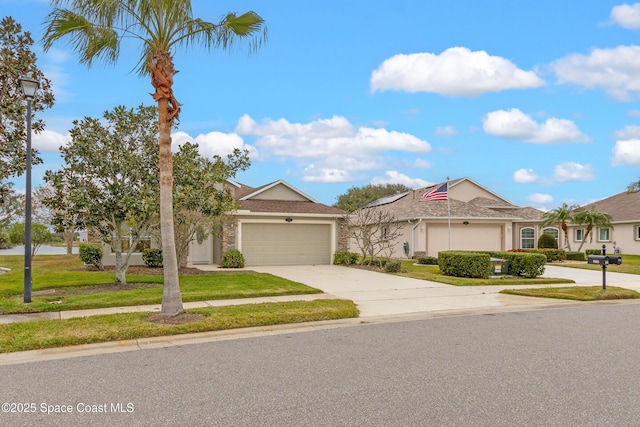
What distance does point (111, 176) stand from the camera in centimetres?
1302

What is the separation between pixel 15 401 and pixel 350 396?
3.43 m

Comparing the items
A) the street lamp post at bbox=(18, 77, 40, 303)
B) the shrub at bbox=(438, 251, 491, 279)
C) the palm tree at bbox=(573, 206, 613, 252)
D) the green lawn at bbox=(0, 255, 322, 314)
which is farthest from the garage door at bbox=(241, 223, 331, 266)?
the palm tree at bbox=(573, 206, 613, 252)

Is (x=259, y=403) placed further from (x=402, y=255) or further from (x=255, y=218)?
(x=402, y=255)

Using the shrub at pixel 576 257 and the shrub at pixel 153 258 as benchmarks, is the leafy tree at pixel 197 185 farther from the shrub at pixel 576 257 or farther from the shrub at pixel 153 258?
the shrub at pixel 576 257

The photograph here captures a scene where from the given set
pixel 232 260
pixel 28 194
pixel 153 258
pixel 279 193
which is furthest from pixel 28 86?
pixel 279 193

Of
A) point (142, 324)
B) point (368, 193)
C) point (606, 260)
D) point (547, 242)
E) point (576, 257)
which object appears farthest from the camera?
point (368, 193)

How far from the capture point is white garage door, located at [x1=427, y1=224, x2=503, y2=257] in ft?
91.5

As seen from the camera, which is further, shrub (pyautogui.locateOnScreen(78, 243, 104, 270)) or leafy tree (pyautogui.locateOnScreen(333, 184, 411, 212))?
leafy tree (pyautogui.locateOnScreen(333, 184, 411, 212))

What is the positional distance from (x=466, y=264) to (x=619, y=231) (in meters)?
22.3

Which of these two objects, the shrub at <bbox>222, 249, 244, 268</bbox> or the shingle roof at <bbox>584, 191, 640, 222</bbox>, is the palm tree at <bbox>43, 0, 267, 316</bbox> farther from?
the shingle roof at <bbox>584, 191, 640, 222</bbox>

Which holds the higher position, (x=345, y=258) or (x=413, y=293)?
(x=345, y=258)

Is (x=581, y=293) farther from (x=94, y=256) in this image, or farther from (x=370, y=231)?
(x=94, y=256)

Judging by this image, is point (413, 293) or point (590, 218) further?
point (590, 218)

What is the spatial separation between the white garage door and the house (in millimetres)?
6576
